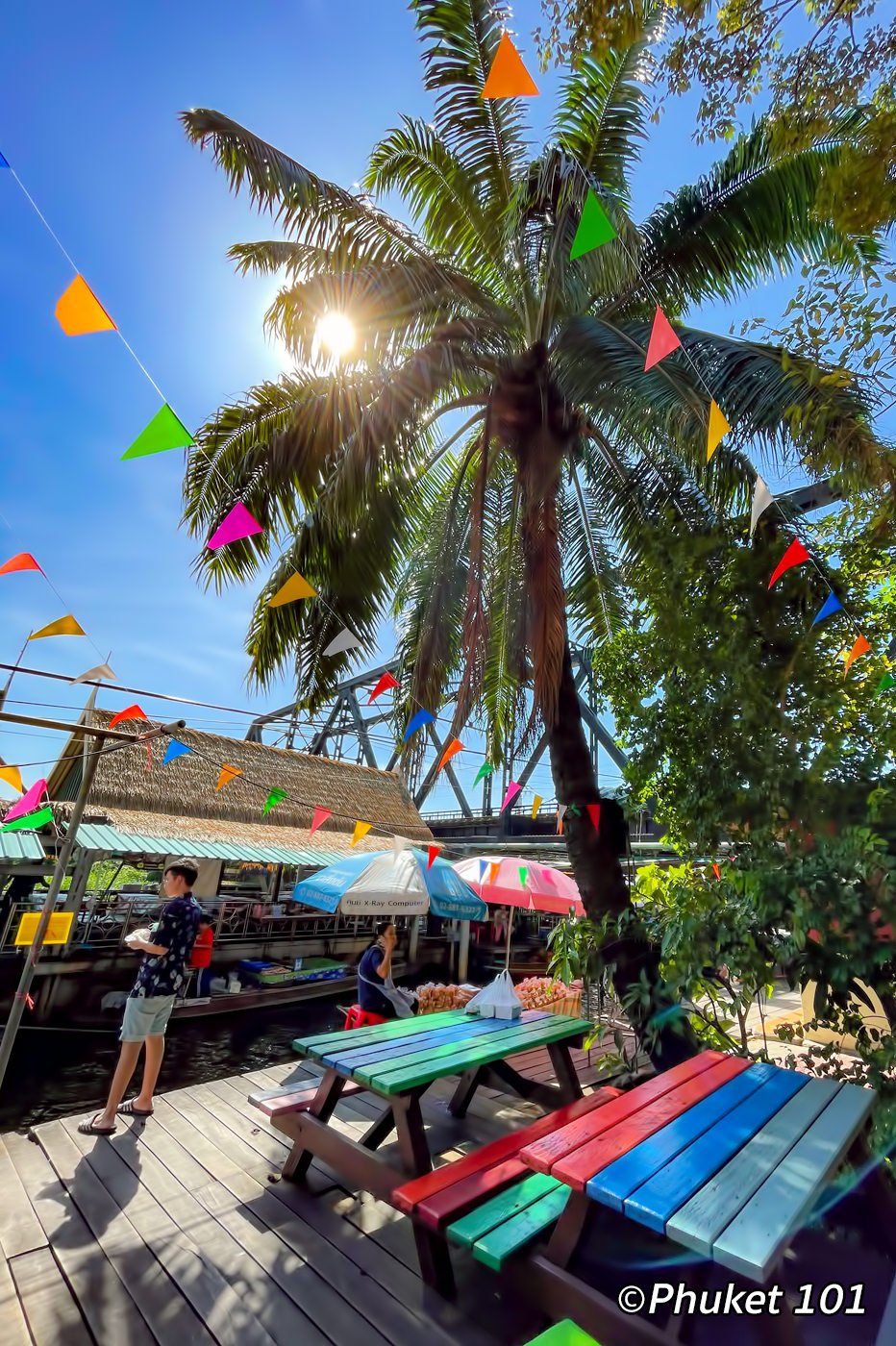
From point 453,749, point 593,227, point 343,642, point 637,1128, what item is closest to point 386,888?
point 453,749

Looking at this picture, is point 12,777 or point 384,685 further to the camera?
point 12,777

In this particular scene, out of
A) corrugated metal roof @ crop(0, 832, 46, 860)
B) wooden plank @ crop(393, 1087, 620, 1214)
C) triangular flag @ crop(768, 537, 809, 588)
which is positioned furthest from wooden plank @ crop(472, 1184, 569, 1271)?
corrugated metal roof @ crop(0, 832, 46, 860)

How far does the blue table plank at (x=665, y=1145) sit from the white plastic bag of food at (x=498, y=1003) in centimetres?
147

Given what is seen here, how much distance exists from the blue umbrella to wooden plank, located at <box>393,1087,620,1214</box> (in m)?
5.18

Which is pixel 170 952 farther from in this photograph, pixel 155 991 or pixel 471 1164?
pixel 471 1164

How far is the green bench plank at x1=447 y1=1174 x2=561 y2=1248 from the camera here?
221 cm

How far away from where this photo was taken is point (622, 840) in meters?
4.59

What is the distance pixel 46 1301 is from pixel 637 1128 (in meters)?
2.29

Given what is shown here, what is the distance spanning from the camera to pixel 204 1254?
8.26 ft

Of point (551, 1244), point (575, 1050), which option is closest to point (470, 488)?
point (575, 1050)

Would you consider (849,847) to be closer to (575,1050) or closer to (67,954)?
(575,1050)

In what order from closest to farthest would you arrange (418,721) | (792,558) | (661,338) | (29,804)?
(661,338) < (792,558) < (418,721) < (29,804)

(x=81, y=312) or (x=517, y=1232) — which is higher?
(x=81, y=312)

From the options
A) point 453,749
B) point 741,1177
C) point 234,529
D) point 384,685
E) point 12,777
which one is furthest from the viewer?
point 12,777
